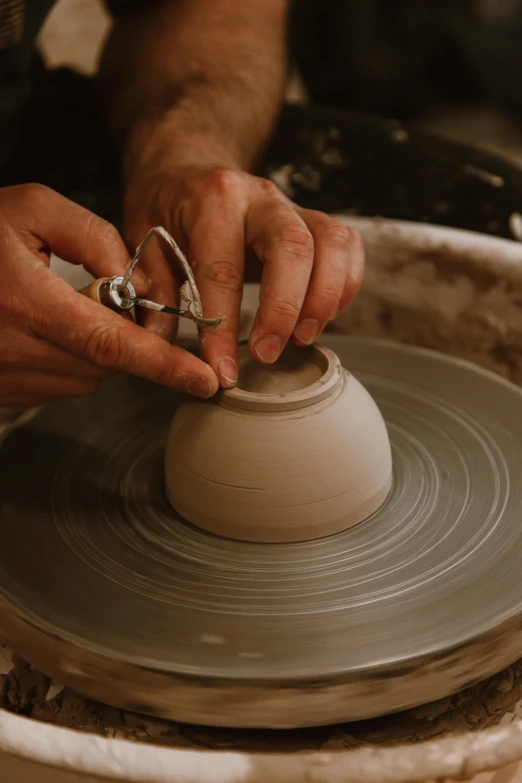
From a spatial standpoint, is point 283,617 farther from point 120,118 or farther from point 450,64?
→ point 450,64

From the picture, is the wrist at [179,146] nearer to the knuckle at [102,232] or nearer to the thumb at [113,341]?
the knuckle at [102,232]

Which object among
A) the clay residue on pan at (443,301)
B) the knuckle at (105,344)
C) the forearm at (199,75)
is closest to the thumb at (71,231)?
the knuckle at (105,344)

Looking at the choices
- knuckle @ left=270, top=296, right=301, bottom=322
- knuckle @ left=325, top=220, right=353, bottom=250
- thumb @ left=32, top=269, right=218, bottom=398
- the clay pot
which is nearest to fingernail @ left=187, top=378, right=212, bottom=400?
thumb @ left=32, top=269, right=218, bottom=398

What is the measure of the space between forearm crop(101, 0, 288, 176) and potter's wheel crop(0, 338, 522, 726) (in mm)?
577

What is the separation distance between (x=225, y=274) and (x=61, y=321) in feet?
0.62

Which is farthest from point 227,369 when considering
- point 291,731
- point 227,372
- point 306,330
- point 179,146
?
point 179,146

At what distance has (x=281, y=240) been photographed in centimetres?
92

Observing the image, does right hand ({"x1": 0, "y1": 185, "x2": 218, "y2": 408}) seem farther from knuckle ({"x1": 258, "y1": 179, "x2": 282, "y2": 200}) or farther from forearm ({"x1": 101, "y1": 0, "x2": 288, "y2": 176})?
forearm ({"x1": 101, "y1": 0, "x2": 288, "y2": 176})

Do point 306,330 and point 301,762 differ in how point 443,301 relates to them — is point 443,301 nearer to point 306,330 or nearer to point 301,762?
point 306,330

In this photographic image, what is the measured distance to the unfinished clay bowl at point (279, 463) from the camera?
2.86 ft

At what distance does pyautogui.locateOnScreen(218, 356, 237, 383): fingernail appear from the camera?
0.88 m

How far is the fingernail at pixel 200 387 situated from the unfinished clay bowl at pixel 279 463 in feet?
0.08

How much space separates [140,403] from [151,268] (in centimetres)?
22

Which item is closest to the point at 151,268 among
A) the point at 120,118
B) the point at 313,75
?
the point at 120,118
